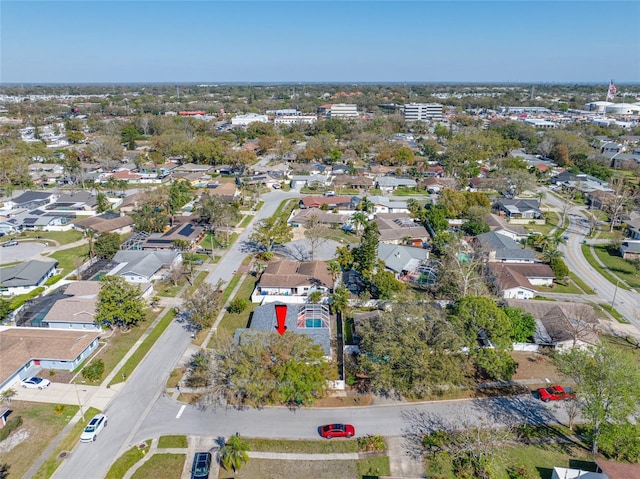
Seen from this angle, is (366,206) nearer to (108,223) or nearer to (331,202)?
(331,202)

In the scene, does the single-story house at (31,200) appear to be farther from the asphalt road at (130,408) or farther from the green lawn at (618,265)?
the green lawn at (618,265)

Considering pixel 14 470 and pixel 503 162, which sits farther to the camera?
pixel 503 162

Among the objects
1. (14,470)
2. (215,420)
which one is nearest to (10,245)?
(14,470)

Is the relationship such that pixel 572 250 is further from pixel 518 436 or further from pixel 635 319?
pixel 518 436

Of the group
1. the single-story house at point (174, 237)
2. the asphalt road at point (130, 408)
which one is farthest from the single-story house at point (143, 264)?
the asphalt road at point (130, 408)

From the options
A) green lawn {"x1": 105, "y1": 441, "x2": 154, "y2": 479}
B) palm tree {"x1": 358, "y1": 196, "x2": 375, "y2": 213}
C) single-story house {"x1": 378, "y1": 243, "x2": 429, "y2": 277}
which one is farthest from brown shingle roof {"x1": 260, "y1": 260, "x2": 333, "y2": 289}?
palm tree {"x1": 358, "y1": 196, "x2": 375, "y2": 213}
